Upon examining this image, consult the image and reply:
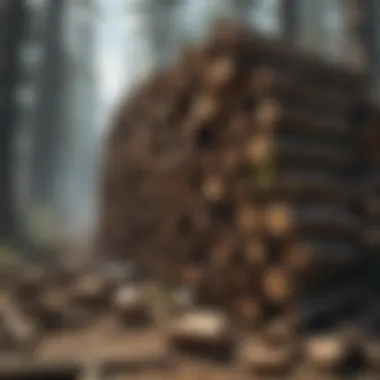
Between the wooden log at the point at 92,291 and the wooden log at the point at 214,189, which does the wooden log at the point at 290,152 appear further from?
the wooden log at the point at 92,291

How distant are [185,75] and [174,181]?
4.54ft

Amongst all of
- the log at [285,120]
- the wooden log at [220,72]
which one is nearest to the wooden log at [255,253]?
the log at [285,120]

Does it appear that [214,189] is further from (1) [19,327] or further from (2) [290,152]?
(1) [19,327]

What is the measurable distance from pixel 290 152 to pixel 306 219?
0.73m

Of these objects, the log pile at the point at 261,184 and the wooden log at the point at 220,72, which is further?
the wooden log at the point at 220,72

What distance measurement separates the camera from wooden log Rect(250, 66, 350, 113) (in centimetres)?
572

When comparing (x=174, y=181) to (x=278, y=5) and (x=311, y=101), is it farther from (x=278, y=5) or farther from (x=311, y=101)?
(x=278, y=5)

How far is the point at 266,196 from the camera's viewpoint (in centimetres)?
545

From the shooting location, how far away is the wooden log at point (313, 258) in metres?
5.08

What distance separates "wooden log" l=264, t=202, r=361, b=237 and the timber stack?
12 mm

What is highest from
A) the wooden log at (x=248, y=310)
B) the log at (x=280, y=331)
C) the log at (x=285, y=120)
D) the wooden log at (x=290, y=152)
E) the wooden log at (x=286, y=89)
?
the wooden log at (x=286, y=89)

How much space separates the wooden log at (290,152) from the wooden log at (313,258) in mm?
878

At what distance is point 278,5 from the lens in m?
16.0

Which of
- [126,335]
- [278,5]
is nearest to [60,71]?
[278,5]
